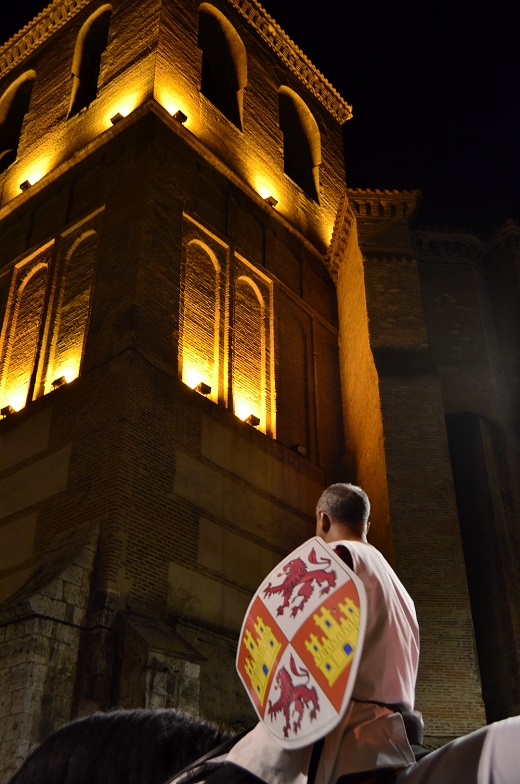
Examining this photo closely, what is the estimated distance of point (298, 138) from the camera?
71.2 feet

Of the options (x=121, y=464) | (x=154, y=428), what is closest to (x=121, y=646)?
(x=121, y=464)

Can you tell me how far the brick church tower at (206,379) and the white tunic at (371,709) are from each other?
7.37 m

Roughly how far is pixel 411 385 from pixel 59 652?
A: 776cm

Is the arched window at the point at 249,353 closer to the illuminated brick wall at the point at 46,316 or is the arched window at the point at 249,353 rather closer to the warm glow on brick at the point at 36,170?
the illuminated brick wall at the point at 46,316

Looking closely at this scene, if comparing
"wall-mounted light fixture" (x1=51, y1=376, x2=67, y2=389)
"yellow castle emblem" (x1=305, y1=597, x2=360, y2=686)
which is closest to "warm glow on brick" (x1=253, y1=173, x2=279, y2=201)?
"wall-mounted light fixture" (x1=51, y1=376, x2=67, y2=389)

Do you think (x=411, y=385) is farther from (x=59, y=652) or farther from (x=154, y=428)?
(x=59, y=652)

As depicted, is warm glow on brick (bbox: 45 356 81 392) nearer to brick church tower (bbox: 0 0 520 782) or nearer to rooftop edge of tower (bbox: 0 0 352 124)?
brick church tower (bbox: 0 0 520 782)

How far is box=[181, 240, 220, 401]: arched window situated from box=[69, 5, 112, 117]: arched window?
6765mm

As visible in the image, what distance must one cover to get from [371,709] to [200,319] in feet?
41.3

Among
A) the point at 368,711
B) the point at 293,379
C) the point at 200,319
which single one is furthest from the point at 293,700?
the point at 293,379

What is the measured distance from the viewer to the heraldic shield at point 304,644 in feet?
6.12

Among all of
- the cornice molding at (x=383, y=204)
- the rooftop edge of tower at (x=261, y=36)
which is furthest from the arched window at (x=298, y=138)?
the cornice molding at (x=383, y=204)

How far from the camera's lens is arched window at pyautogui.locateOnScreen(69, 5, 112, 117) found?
63.3ft

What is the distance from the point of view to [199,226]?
598 inches
